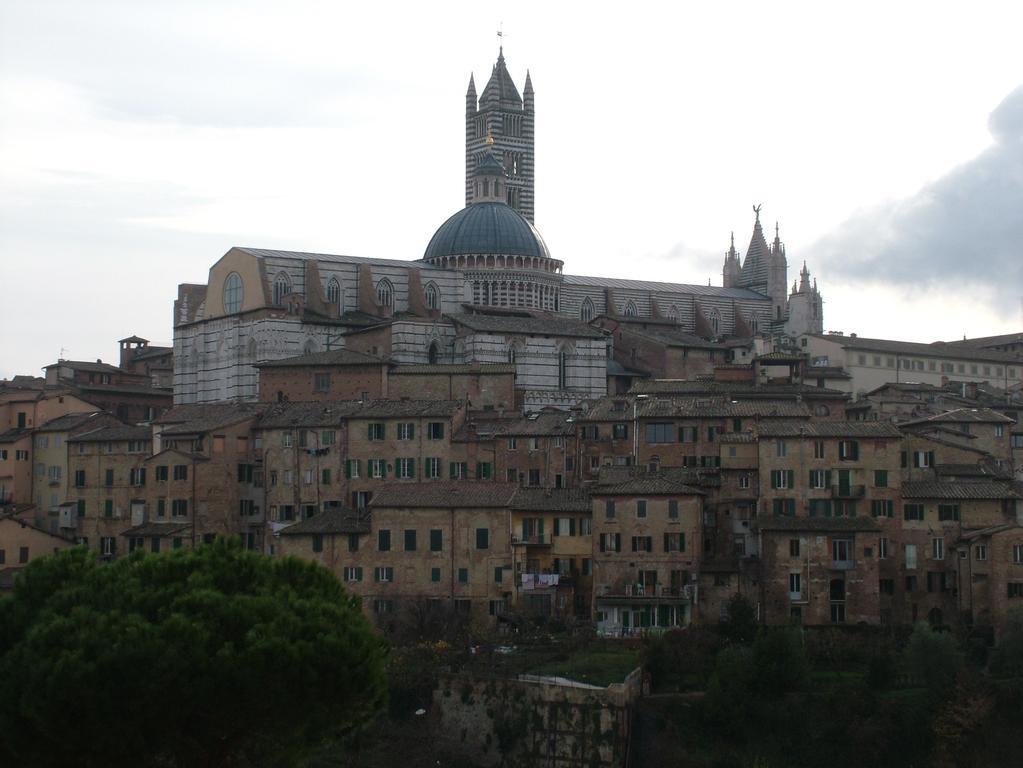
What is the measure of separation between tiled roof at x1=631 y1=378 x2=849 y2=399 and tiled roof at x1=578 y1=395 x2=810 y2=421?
6.71ft

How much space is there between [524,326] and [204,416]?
57.9 ft

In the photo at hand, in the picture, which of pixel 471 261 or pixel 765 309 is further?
pixel 765 309

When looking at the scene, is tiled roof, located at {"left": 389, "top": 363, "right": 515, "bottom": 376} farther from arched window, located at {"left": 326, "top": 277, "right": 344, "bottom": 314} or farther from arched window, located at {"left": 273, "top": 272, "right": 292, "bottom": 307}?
arched window, located at {"left": 326, "top": 277, "right": 344, "bottom": 314}

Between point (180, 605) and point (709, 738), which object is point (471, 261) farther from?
point (180, 605)

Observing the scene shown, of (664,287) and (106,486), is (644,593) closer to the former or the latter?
(106,486)

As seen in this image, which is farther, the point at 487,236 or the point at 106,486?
the point at 487,236

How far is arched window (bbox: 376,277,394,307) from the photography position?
9122cm

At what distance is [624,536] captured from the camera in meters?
56.3

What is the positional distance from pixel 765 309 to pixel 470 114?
2943 cm

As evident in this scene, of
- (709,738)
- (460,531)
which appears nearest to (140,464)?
(460,531)

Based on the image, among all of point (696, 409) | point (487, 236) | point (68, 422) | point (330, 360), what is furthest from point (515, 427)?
point (487, 236)

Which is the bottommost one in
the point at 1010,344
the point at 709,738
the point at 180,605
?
the point at 709,738

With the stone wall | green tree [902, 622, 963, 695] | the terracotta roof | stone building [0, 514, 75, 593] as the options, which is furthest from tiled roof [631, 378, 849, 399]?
stone building [0, 514, 75, 593]

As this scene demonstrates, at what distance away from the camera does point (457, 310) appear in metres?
92.4
